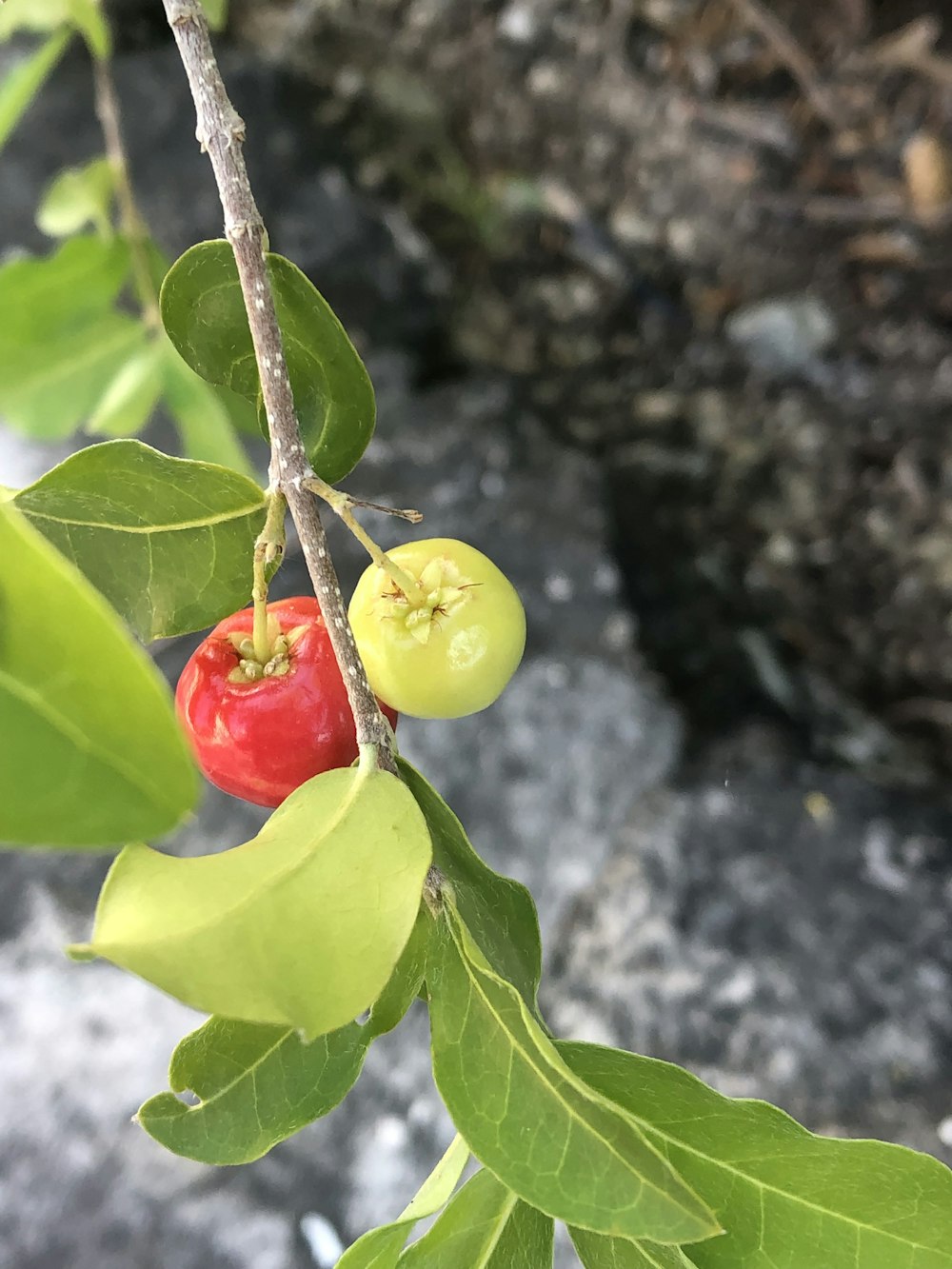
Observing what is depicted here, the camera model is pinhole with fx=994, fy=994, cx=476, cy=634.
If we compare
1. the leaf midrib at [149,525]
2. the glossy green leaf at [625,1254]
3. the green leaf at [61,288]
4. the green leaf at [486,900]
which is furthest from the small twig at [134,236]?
the glossy green leaf at [625,1254]

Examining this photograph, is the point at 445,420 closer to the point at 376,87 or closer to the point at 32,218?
the point at 376,87

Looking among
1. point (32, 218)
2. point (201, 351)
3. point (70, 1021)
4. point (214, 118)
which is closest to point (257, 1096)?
point (201, 351)

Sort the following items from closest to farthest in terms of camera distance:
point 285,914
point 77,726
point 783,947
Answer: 1. point 77,726
2. point 285,914
3. point 783,947

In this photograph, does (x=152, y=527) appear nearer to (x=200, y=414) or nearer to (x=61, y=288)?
(x=200, y=414)

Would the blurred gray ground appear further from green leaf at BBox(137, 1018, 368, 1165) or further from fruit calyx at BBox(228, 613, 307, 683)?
fruit calyx at BBox(228, 613, 307, 683)

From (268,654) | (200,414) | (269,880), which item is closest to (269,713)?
(268,654)

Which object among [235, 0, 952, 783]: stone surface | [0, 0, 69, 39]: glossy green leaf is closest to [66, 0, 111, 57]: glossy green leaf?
[0, 0, 69, 39]: glossy green leaf
